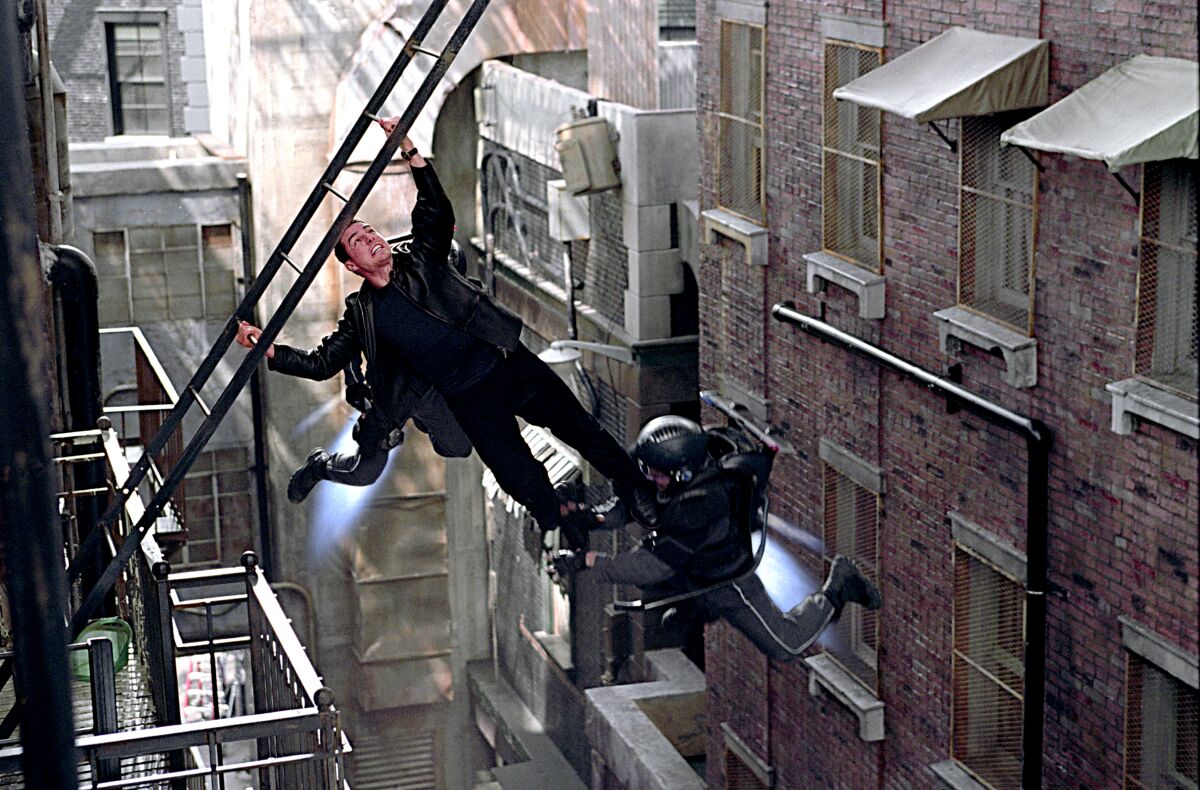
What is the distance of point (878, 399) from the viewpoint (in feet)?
44.4

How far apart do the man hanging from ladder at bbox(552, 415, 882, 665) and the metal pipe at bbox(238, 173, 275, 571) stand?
14.0 metres

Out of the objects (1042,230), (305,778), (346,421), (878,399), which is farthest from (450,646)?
(305,778)

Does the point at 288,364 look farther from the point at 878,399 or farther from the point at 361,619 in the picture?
the point at 361,619

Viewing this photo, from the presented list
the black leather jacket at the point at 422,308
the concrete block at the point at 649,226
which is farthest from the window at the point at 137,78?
the black leather jacket at the point at 422,308

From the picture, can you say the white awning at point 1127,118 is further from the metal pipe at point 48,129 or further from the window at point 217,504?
the window at point 217,504

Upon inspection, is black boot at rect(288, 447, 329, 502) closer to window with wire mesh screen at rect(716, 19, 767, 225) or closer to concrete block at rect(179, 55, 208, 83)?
window with wire mesh screen at rect(716, 19, 767, 225)

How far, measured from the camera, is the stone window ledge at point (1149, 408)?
9.88m

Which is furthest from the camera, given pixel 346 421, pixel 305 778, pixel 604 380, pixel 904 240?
pixel 346 421

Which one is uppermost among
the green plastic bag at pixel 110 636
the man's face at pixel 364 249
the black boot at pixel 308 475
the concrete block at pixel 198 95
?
the man's face at pixel 364 249

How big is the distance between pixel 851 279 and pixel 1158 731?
12.4ft

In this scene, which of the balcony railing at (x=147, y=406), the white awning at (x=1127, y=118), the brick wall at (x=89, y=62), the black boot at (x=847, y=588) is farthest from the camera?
the brick wall at (x=89, y=62)

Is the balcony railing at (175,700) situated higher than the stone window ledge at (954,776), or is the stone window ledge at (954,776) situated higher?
the balcony railing at (175,700)

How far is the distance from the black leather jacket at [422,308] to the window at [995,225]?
10.4ft

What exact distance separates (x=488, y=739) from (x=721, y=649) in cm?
1051
